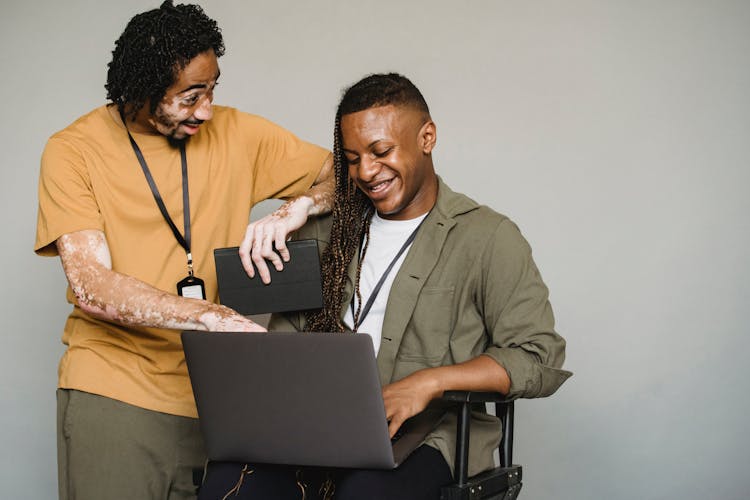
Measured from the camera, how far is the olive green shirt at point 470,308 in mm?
2002

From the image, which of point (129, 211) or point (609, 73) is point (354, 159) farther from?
point (609, 73)

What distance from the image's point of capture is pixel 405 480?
6.00ft

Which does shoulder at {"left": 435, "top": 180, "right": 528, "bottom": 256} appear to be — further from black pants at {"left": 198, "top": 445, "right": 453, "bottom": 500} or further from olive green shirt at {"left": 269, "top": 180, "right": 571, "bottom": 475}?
black pants at {"left": 198, "top": 445, "right": 453, "bottom": 500}

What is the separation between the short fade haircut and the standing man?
0.95 ft

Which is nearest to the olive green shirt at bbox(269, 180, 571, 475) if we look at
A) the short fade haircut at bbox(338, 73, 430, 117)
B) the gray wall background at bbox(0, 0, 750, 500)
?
the short fade haircut at bbox(338, 73, 430, 117)

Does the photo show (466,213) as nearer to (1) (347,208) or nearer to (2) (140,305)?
(1) (347,208)

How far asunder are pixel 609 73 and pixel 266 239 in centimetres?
171

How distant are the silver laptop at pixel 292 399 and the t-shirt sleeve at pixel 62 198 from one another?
1.58 feet

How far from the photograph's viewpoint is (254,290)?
82.7 inches

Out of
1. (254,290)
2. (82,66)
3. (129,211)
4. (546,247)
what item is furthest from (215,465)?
(82,66)

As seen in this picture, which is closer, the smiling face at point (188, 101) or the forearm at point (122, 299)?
the forearm at point (122, 299)

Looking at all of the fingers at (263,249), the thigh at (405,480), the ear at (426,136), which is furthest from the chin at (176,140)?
the thigh at (405,480)

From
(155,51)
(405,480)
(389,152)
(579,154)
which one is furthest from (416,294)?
(579,154)

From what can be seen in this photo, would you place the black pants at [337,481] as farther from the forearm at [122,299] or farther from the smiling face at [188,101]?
the smiling face at [188,101]
